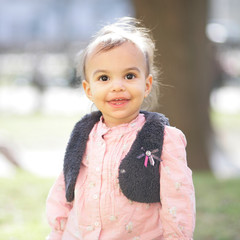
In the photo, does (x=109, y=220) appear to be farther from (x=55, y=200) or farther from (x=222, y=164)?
(x=222, y=164)

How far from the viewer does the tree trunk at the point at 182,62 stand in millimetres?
5652

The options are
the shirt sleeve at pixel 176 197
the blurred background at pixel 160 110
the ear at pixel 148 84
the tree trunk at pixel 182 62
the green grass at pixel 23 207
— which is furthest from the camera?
the tree trunk at pixel 182 62

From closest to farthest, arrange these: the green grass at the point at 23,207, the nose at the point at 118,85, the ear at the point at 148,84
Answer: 1. the nose at the point at 118,85
2. the ear at the point at 148,84
3. the green grass at the point at 23,207

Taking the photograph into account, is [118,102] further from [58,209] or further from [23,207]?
[23,207]

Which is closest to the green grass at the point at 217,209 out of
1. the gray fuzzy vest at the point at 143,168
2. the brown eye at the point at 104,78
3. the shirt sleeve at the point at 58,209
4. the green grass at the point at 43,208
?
the green grass at the point at 43,208

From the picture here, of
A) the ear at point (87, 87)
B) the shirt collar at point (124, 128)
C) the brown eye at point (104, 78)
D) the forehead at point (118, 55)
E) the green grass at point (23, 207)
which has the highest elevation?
the forehead at point (118, 55)

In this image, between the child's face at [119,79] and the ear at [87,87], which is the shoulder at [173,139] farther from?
the ear at [87,87]

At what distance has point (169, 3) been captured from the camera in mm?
5684

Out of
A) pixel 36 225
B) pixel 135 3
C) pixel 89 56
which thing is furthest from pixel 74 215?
pixel 135 3

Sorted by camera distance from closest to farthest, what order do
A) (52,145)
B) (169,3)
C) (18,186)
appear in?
(18,186) → (169,3) → (52,145)

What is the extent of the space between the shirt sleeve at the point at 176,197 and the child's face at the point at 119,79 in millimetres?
265

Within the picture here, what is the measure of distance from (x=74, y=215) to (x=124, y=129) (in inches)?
18.1

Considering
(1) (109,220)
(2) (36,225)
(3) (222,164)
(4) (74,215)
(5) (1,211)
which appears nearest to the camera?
(1) (109,220)

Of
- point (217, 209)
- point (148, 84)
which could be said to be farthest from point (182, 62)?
point (148, 84)
